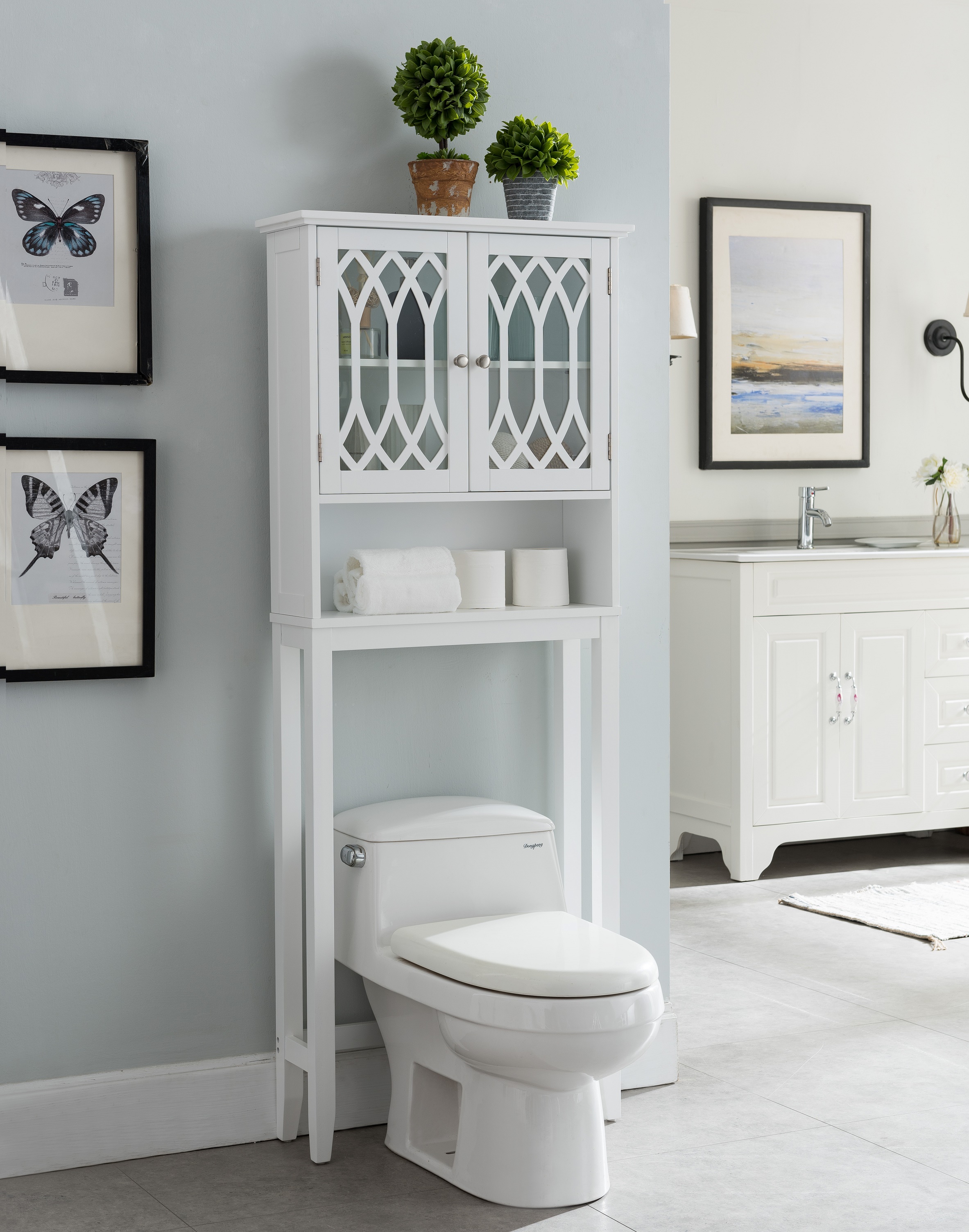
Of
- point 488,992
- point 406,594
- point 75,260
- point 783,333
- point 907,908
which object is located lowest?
point 907,908

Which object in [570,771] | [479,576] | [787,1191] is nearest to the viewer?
[787,1191]

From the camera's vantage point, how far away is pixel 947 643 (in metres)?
4.31

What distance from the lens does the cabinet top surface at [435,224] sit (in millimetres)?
2273

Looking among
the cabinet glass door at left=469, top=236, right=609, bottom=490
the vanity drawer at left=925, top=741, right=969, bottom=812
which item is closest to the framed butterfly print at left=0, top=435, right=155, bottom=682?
the cabinet glass door at left=469, top=236, right=609, bottom=490

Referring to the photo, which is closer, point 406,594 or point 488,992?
point 488,992

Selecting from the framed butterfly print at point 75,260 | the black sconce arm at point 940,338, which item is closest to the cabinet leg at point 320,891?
the framed butterfly print at point 75,260

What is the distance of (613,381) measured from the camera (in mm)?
2479

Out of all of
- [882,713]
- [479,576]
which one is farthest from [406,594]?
[882,713]

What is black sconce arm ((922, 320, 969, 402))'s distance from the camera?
15.7 ft

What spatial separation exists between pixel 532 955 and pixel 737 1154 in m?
0.56

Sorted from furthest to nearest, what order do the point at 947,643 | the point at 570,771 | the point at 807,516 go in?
the point at 807,516
the point at 947,643
the point at 570,771

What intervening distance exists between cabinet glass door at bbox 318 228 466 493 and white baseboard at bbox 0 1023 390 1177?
1003 mm

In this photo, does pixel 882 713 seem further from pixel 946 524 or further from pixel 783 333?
pixel 783 333

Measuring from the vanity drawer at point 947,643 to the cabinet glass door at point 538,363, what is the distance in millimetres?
2122
